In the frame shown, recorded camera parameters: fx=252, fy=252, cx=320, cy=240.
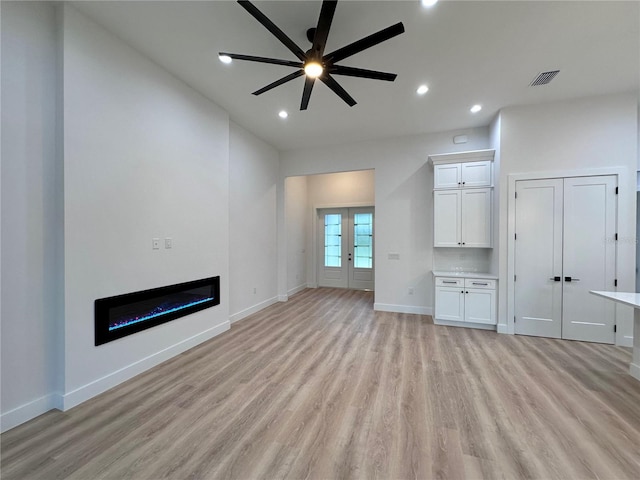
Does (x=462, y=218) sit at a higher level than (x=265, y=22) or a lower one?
lower

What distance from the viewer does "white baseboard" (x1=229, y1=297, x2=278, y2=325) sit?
14.1 feet

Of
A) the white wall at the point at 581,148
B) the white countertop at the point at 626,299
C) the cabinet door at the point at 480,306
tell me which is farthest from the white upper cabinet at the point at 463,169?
the white countertop at the point at 626,299

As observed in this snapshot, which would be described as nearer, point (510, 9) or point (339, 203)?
point (510, 9)

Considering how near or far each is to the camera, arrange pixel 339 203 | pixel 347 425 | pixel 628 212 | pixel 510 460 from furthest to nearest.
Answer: pixel 339 203
pixel 628 212
pixel 347 425
pixel 510 460

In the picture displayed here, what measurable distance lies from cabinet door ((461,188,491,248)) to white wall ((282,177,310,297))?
3577 millimetres

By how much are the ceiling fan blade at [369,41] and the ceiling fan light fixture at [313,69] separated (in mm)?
84

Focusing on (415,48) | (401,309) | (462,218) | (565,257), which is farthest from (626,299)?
(415,48)

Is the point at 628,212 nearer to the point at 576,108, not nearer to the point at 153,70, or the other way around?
the point at 576,108

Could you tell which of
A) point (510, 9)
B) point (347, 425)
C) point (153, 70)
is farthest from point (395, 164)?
point (347, 425)

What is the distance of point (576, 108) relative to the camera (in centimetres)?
353

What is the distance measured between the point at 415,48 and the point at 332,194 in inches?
183

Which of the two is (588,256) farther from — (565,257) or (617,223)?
(617,223)

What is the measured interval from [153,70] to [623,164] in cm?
603

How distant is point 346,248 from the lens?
283 inches
